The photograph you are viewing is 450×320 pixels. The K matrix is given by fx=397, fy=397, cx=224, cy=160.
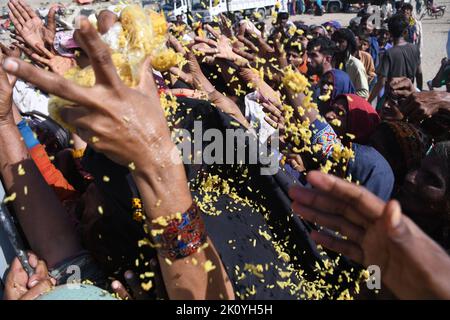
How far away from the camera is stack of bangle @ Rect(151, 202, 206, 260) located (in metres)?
1.23

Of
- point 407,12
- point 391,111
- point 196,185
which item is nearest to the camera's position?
point 196,185

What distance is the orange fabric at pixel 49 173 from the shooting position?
191 cm

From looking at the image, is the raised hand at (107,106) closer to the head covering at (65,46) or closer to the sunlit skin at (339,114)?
the head covering at (65,46)

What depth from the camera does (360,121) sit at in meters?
2.67

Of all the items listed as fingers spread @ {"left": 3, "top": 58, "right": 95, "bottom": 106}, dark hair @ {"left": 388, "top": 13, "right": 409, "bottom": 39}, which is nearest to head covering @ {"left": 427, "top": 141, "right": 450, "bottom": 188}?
fingers spread @ {"left": 3, "top": 58, "right": 95, "bottom": 106}

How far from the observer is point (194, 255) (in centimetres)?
129

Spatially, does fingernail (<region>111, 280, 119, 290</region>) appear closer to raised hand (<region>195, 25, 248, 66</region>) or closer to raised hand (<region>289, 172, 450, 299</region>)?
raised hand (<region>289, 172, 450, 299</region>)

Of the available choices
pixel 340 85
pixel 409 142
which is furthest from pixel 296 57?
pixel 409 142

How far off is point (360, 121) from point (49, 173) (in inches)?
76.4

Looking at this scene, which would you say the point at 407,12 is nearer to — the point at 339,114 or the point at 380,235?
the point at 339,114

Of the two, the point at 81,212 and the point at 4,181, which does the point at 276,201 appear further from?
the point at 4,181

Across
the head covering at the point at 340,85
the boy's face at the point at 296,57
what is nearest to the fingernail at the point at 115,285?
the head covering at the point at 340,85

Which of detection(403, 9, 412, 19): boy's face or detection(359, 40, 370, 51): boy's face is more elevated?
detection(403, 9, 412, 19): boy's face
